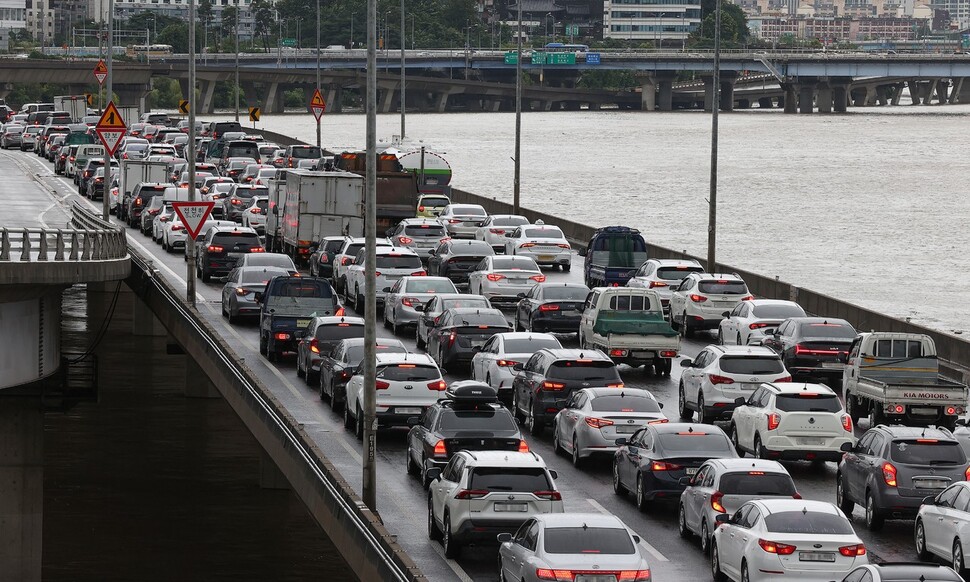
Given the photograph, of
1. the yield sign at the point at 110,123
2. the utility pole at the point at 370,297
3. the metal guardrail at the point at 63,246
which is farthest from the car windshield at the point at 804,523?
the yield sign at the point at 110,123

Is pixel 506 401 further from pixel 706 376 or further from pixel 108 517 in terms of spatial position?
pixel 108 517

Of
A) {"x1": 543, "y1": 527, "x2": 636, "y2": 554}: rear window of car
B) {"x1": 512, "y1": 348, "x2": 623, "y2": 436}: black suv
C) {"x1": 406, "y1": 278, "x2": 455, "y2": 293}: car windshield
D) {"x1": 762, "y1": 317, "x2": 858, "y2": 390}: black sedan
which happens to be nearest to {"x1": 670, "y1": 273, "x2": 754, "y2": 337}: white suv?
{"x1": 406, "y1": 278, "x2": 455, "y2": 293}: car windshield

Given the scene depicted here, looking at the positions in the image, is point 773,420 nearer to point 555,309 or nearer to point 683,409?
point 683,409

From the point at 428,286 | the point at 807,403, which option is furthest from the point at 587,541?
the point at 428,286

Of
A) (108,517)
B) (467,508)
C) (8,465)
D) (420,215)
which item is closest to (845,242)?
(420,215)

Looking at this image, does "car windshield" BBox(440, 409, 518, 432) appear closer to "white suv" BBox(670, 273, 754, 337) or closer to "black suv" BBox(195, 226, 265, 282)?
"white suv" BBox(670, 273, 754, 337)

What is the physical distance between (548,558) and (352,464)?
29.9 feet

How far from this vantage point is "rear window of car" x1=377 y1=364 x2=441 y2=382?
1134 inches

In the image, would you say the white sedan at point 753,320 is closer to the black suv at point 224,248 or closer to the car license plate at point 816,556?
the black suv at point 224,248

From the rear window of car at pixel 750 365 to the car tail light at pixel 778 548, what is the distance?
39.5ft

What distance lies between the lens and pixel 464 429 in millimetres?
24594

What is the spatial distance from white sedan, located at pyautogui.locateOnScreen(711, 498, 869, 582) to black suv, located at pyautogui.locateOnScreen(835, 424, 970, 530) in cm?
366

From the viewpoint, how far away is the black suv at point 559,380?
97.2 feet

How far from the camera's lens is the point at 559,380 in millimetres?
29672
